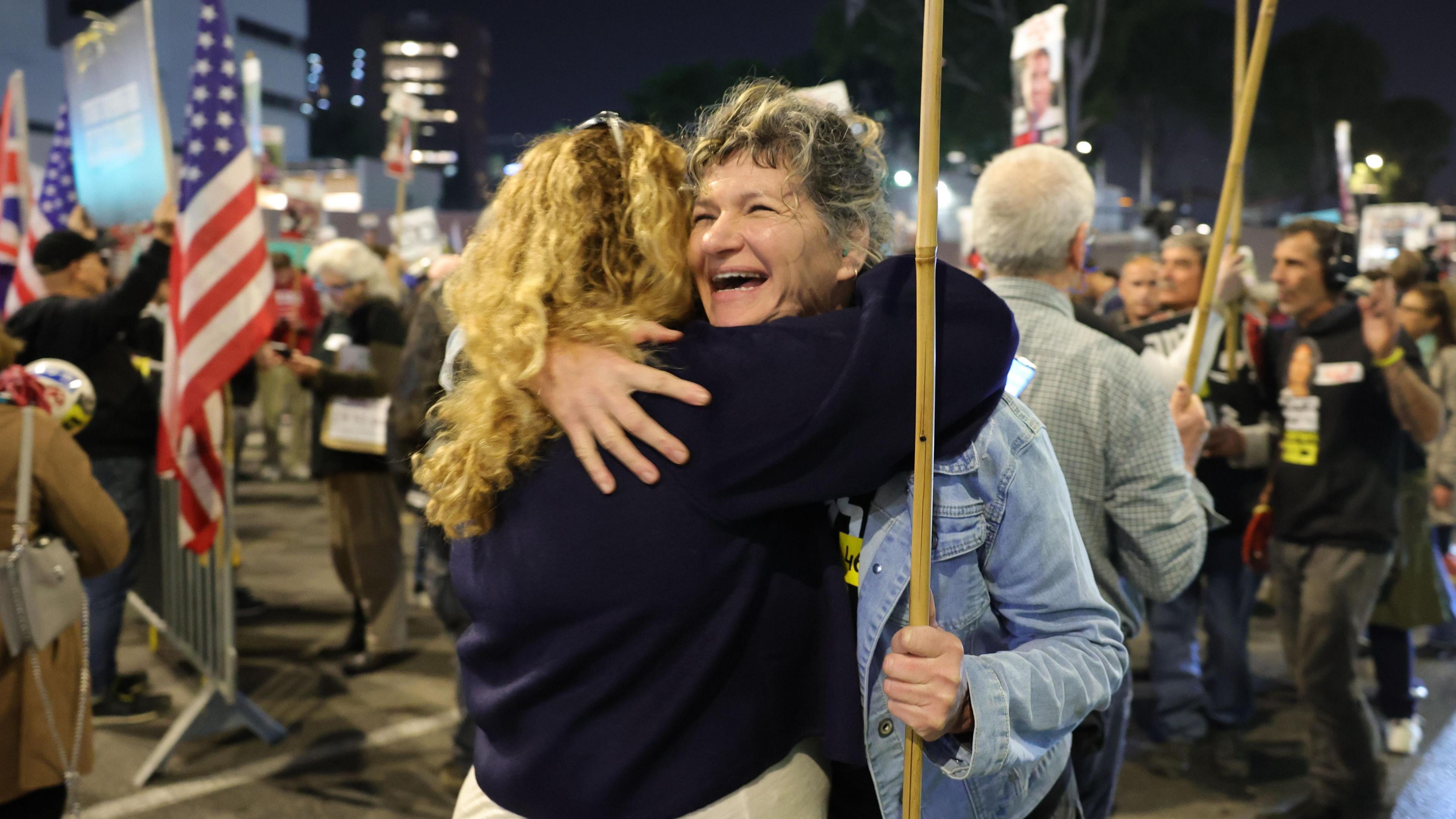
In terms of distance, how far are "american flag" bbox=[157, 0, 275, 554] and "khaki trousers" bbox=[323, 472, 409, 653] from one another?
1.52 meters

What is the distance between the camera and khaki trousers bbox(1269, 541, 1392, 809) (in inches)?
178

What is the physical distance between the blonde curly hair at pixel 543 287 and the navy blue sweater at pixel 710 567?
0.07m

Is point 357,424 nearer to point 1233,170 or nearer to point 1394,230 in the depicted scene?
point 1233,170

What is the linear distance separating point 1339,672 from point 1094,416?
273cm

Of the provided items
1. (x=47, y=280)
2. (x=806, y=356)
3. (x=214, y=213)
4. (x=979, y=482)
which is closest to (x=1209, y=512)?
(x=979, y=482)

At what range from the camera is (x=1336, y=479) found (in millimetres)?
4730

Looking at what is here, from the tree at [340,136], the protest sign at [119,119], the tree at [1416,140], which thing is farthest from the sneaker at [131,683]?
the tree at [340,136]

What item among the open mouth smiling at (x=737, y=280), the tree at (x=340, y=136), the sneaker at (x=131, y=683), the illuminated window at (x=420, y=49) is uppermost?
the illuminated window at (x=420, y=49)

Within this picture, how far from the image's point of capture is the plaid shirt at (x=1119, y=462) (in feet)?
8.66

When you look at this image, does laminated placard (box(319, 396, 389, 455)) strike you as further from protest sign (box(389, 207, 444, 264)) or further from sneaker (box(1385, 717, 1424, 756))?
protest sign (box(389, 207, 444, 264))

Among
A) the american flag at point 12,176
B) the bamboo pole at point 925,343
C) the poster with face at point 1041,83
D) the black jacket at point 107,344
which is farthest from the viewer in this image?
the american flag at point 12,176

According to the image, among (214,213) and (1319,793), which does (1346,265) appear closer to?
(1319,793)

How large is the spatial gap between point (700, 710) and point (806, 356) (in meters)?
0.55

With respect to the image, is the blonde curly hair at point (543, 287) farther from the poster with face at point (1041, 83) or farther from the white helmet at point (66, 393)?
the poster with face at point (1041, 83)
